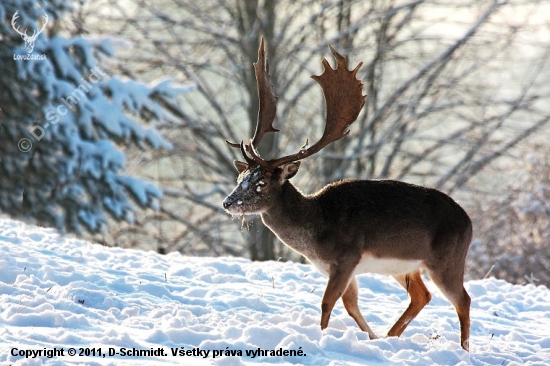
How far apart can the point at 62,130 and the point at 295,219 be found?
7.66 m

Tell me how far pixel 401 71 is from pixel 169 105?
5344 millimetres

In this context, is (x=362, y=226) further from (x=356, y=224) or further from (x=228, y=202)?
(x=228, y=202)

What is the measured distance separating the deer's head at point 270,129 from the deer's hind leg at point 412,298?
4.62ft

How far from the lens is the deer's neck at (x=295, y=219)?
7.68m

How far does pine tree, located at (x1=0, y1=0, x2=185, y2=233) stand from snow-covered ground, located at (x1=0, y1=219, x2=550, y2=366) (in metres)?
3.84

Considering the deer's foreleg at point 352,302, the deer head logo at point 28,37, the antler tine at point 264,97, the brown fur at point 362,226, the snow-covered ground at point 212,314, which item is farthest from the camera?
the deer head logo at point 28,37

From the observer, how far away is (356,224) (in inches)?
298

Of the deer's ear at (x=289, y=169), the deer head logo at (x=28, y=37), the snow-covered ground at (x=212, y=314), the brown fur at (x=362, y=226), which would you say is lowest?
the snow-covered ground at (x=212, y=314)

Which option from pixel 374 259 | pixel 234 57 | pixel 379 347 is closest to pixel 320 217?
pixel 374 259

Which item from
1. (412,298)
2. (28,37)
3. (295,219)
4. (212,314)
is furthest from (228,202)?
(28,37)

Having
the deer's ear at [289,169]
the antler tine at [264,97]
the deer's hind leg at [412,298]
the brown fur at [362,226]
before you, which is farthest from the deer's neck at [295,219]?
the deer's hind leg at [412,298]

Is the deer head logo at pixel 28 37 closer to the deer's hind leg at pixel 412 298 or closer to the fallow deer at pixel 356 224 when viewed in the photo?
the fallow deer at pixel 356 224

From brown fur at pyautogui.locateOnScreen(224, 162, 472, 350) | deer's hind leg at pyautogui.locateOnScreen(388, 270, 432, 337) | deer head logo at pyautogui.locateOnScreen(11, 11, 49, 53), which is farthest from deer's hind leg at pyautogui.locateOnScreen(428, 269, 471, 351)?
deer head logo at pyautogui.locateOnScreen(11, 11, 49, 53)

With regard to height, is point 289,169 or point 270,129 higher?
point 270,129
